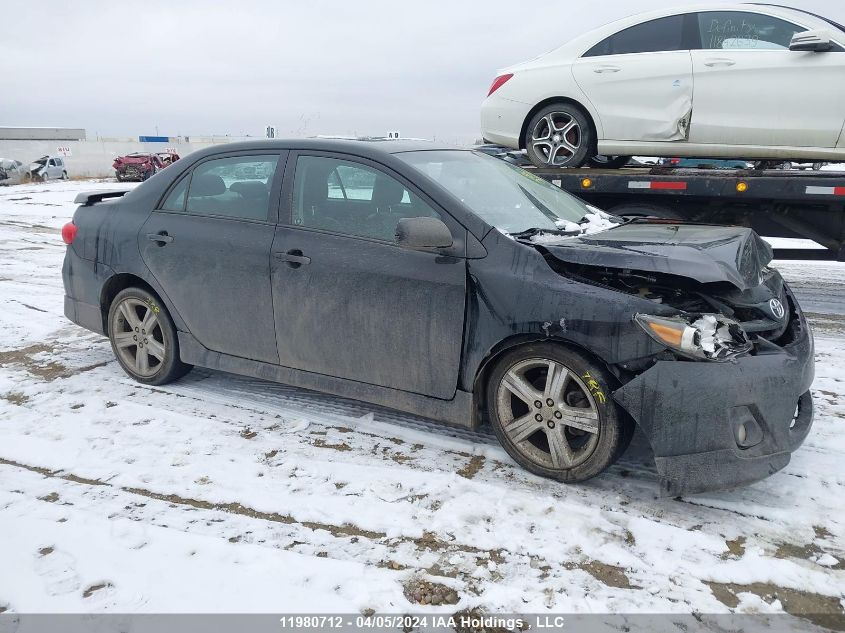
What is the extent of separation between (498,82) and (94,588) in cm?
605

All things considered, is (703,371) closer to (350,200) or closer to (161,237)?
(350,200)

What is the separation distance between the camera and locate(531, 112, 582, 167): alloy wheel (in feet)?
21.5

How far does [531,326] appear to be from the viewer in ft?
9.91

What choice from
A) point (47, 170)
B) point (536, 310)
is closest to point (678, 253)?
point (536, 310)

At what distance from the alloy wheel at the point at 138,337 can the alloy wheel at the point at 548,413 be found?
2.47m

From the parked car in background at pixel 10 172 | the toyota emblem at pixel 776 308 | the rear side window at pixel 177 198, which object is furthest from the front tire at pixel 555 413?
the parked car in background at pixel 10 172

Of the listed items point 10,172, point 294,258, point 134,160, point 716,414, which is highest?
point 134,160

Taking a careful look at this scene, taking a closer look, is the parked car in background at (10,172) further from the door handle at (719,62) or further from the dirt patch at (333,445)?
the dirt patch at (333,445)

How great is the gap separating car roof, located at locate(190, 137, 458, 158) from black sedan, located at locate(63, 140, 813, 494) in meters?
0.02

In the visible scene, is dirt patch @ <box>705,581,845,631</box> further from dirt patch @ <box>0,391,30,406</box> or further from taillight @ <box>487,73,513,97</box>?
taillight @ <box>487,73,513,97</box>

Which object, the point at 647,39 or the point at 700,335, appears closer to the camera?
the point at 700,335

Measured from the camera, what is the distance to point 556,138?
664 cm

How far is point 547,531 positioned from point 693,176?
170 inches

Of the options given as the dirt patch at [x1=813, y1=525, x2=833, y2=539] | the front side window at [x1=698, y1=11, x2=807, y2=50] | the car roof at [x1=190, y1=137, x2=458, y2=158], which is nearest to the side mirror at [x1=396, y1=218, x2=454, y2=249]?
the car roof at [x1=190, y1=137, x2=458, y2=158]
